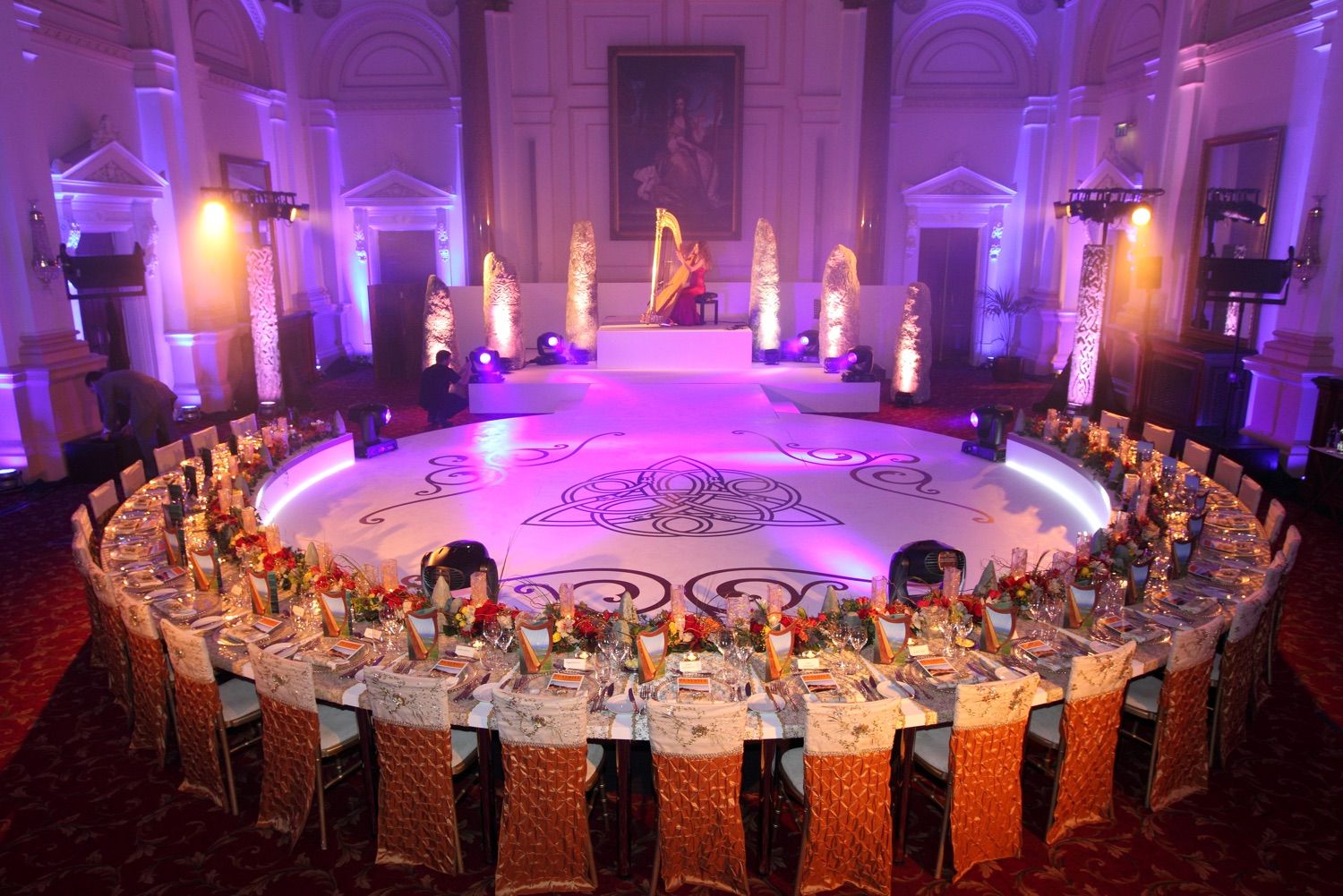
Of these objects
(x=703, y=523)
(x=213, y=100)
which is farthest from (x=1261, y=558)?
(x=213, y=100)

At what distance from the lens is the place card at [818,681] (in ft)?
13.8

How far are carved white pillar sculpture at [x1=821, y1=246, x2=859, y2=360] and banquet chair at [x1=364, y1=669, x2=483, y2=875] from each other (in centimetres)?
1127

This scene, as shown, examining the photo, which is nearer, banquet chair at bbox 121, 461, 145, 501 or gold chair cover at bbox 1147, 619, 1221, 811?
gold chair cover at bbox 1147, 619, 1221, 811

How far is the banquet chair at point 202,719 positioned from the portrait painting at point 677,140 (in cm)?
1351

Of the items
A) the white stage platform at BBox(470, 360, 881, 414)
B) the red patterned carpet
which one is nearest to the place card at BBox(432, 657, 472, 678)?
the red patterned carpet

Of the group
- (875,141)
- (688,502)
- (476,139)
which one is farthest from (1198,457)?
(476,139)

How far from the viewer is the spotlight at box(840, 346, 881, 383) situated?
1342 cm

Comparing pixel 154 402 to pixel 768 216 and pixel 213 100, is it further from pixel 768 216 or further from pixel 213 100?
pixel 768 216

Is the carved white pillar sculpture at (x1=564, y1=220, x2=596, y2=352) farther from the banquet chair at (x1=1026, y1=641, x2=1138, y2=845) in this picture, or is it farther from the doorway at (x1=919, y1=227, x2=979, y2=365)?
the banquet chair at (x1=1026, y1=641, x2=1138, y2=845)

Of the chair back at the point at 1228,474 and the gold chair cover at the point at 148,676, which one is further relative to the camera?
the chair back at the point at 1228,474

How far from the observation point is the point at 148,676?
479cm

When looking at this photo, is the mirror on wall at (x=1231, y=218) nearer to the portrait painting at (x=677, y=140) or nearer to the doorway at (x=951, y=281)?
the doorway at (x=951, y=281)

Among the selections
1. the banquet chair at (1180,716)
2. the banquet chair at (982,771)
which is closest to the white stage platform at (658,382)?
the banquet chair at (1180,716)

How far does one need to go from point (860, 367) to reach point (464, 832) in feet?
34.6
